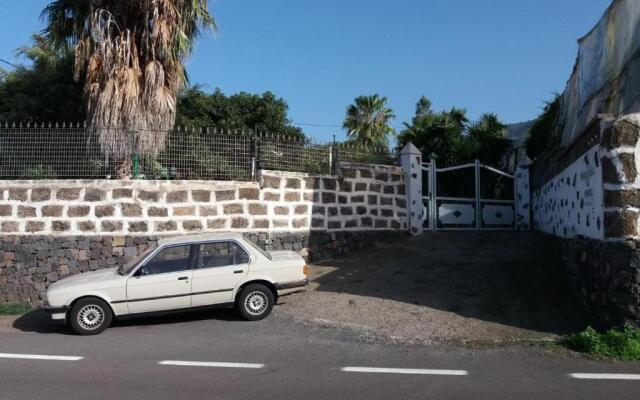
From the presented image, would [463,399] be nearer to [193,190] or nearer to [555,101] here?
[193,190]

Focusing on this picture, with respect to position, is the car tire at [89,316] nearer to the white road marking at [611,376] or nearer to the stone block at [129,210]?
the stone block at [129,210]

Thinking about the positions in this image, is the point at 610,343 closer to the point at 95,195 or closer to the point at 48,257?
the point at 95,195

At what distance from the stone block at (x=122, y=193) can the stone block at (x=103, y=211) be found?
0.27m

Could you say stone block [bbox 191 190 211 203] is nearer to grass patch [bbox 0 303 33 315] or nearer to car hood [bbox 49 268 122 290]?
car hood [bbox 49 268 122 290]

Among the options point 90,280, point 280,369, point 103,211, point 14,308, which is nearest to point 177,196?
point 103,211

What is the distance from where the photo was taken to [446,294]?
10250mm

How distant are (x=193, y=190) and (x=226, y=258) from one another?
374 centimetres

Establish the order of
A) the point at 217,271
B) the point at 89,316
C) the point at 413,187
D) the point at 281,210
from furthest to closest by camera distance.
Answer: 1. the point at 413,187
2. the point at 281,210
3. the point at 217,271
4. the point at 89,316

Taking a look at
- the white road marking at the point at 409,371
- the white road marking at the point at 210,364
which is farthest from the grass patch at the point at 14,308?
the white road marking at the point at 409,371

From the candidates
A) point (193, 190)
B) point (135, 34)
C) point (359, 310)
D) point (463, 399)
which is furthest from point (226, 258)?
point (135, 34)

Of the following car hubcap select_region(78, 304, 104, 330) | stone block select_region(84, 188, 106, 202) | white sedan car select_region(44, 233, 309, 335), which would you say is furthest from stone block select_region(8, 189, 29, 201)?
car hubcap select_region(78, 304, 104, 330)

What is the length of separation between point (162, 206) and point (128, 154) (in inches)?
57.7

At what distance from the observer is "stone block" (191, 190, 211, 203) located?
42.4 ft

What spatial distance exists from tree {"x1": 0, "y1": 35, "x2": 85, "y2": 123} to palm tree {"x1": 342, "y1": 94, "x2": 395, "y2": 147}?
18.7 meters
